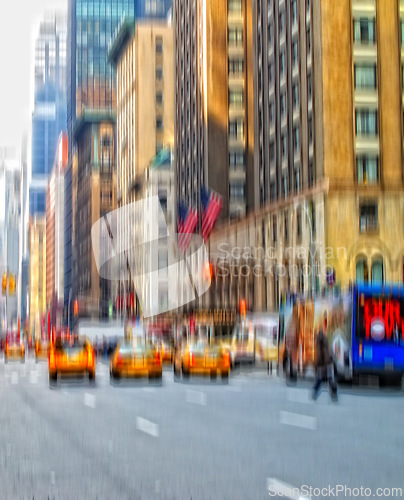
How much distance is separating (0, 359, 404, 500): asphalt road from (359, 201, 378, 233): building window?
3652 centimetres

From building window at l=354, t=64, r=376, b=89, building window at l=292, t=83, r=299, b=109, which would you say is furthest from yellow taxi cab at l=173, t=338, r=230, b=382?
building window at l=292, t=83, r=299, b=109

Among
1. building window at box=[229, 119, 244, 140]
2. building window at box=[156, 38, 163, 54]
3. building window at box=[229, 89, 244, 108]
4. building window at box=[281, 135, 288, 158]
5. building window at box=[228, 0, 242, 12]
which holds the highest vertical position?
building window at box=[156, 38, 163, 54]

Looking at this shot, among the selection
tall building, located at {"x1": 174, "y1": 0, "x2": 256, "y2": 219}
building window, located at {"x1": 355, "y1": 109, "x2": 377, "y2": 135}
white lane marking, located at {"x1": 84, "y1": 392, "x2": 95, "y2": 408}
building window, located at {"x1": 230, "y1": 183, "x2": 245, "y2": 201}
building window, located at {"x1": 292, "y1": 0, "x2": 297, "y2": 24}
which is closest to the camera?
white lane marking, located at {"x1": 84, "y1": 392, "x2": 95, "y2": 408}

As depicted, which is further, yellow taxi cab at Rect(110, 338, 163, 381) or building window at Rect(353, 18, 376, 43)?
building window at Rect(353, 18, 376, 43)

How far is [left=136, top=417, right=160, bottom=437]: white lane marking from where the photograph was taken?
15.8m

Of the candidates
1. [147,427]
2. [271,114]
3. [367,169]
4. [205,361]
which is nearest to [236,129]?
[271,114]

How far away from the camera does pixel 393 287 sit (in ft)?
102

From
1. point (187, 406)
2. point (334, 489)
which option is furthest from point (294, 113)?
point (334, 489)

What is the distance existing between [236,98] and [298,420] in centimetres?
8338

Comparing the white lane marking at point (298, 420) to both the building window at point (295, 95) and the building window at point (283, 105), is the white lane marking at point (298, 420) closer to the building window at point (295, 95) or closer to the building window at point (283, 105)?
the building window at point (295, 95)

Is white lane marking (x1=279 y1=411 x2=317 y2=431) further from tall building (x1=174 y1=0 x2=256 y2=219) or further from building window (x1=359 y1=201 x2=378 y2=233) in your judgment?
tall building (x1=174 y1=0 x2=256 y2=219)

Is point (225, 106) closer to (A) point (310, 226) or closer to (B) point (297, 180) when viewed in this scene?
(B) point (297, 180)

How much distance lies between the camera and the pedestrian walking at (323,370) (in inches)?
936

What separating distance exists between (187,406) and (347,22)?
150 ft
